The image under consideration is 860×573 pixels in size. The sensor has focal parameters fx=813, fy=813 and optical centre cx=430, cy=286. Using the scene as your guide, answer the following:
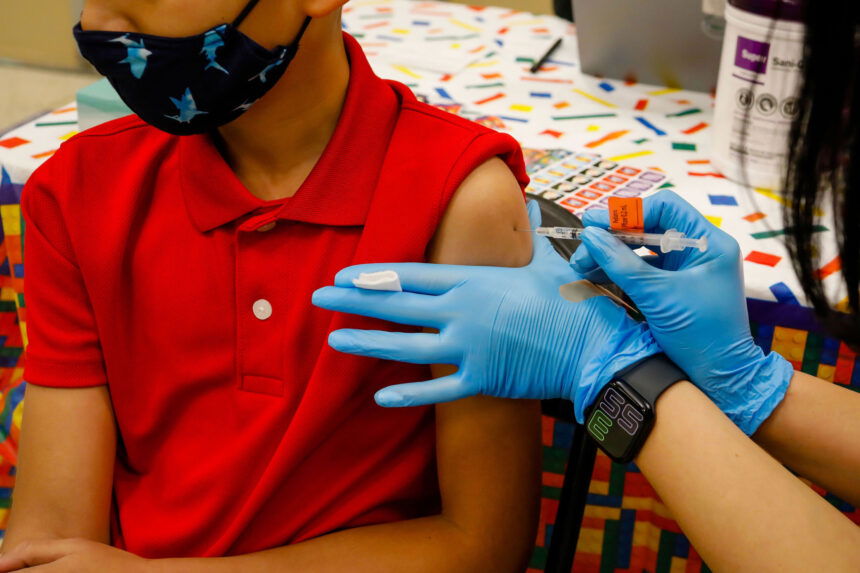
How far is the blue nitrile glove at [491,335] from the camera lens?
948 millimetres

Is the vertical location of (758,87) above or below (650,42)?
above

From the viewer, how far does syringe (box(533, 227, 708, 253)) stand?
0.97 m

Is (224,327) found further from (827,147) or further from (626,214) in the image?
(827,147)

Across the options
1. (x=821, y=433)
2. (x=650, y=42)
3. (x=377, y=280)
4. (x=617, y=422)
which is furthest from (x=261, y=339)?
(x=650, y=42)

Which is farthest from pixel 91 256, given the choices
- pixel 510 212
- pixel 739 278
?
pixel 739 278

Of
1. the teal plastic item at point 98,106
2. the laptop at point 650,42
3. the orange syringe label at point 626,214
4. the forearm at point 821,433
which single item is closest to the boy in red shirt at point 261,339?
the orange syringe label at point 626,214

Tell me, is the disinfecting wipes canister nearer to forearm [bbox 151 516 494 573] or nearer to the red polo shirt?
the red polo shirt

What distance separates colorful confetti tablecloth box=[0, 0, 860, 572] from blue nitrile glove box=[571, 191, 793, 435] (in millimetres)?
182

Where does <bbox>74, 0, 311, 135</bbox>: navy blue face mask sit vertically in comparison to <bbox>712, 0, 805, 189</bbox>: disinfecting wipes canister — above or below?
above

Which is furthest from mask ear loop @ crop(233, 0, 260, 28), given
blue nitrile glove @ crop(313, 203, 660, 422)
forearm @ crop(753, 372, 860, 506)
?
forearm @ crop(753, 372, 860, 506)

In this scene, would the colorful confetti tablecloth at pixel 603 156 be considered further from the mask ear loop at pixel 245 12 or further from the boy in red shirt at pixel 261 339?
the mask ear loop at pixel 245 12

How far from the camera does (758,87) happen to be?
57.2 inches

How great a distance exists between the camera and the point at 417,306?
963 mm

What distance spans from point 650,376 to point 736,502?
0.16 m
